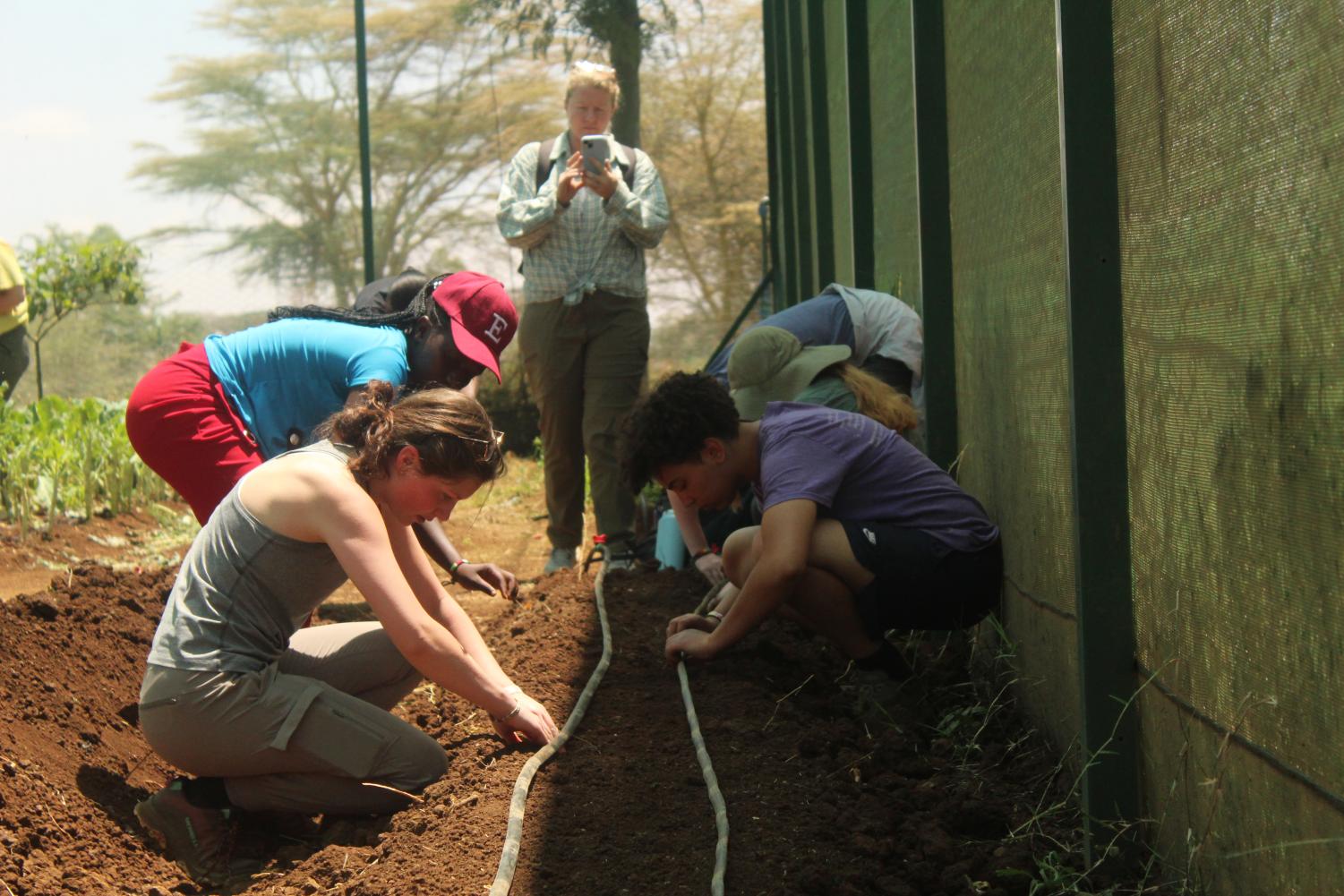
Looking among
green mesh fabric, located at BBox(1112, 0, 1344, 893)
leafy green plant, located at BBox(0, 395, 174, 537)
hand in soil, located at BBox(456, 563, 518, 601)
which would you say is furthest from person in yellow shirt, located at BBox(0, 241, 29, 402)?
green mesh fabric, located at BBox(1112, 0, 1344, 893)

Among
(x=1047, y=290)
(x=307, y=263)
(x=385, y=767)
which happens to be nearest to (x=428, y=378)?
(x=385, y=767)

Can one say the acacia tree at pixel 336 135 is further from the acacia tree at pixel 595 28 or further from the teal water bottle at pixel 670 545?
the teal water bottle at pixel 670 545

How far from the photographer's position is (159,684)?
9.33 feet

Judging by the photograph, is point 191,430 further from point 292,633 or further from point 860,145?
point 860,145

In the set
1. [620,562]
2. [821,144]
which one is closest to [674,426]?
[620,562]

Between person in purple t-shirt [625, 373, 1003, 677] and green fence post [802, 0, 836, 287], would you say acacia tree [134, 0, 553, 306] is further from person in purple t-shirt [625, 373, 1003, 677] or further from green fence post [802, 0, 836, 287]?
person in purple t-shirt [625, 373, 1003, 677]

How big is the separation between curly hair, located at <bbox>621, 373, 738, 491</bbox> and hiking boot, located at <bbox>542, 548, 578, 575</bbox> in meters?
2.31

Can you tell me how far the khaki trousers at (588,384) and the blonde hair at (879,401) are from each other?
66.4 inches

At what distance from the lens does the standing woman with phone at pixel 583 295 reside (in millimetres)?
5520

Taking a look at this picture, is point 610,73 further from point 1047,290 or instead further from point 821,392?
point 1047,290

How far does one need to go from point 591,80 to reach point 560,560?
2054mm

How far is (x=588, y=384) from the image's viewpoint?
5.63 m

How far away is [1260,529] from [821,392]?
2414 millimetres

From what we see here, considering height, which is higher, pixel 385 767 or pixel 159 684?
pixel 159 684
